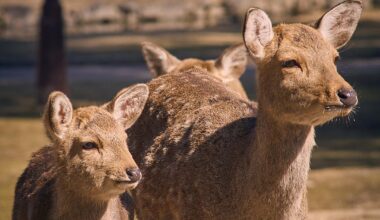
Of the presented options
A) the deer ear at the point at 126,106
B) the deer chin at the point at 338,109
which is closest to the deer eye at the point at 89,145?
the deer ear at the point at 126,106

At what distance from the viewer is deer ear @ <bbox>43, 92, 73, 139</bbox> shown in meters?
9.73

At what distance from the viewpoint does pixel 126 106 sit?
407 inches

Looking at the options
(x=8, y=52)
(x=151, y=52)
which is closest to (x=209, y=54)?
(x=8, y=52)

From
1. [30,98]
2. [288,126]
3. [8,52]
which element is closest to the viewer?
[288,126]

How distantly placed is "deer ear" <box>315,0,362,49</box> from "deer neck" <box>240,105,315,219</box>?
0.92 meters

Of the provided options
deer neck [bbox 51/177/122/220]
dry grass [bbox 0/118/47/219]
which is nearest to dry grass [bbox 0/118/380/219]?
dry grass [bbox 0/118/47/219]

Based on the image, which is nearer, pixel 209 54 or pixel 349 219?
pixel 349 219

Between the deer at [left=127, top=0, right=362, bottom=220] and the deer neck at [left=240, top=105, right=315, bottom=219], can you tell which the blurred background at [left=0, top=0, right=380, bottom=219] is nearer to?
the deer at [left=127, top=0, right=362, bottom=220]

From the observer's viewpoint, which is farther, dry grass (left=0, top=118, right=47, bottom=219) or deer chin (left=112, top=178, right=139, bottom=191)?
dry grass (left=0, top=118, right=47, bottom=219)

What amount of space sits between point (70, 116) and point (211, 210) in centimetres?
141

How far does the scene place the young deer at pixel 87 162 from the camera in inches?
370

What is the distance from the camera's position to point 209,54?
3197 centimetres

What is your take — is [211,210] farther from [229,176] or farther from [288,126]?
[288,126]

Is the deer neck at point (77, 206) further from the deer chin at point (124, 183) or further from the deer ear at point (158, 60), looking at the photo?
the deer ear at point (158, 60)
